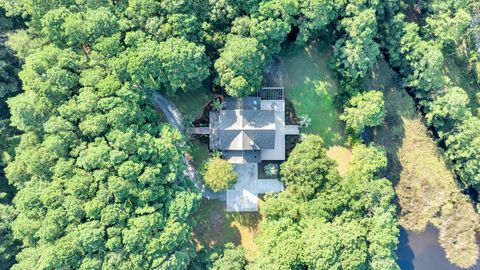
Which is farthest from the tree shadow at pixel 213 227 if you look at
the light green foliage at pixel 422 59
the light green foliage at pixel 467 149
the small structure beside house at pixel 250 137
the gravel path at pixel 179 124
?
the light green foliage at pixel 467 149

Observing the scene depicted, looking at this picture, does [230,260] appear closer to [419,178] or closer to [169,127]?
[169,127]

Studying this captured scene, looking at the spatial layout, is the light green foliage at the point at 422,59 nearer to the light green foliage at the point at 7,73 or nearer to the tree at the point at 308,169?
the tree at the point at 308,169

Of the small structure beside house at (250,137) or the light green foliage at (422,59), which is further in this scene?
the small structure beside house at (250,137)

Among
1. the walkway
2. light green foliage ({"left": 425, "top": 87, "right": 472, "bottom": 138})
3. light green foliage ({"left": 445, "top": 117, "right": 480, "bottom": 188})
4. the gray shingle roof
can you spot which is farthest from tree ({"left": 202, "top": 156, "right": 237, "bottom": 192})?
light green foliage ({"left": 445, "top": 117, "right": 480, "bottom": 188})

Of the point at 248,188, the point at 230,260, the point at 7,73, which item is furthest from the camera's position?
the point at 248,188

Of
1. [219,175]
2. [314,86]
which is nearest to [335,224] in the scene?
[219,175]

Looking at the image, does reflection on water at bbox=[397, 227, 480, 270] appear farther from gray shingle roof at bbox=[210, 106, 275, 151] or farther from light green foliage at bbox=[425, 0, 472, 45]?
light green foliage at bbox=[425, 0, 472, 45]
